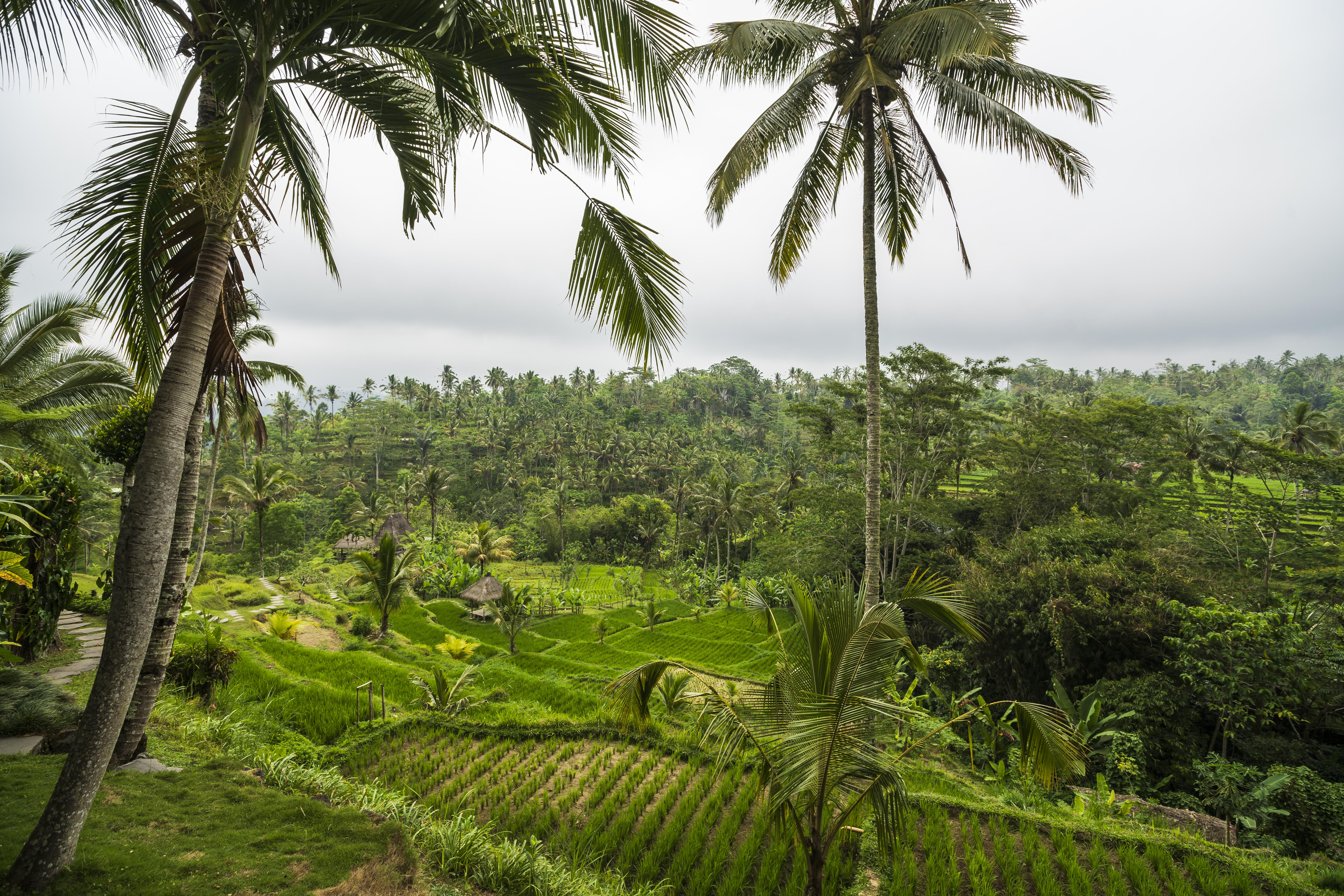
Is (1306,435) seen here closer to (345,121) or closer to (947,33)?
(947,33)

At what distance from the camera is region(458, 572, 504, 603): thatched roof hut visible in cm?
2447

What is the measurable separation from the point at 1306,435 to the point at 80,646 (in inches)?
1755

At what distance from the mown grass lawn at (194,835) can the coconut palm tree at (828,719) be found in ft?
6.92

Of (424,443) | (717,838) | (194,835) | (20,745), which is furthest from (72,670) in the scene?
(424,443)

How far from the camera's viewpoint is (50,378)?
9766mm

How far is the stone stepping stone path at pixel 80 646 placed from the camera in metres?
6.89

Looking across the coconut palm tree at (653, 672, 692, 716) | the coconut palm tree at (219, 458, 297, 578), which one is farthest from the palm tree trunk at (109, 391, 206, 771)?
the coconut palm tree at (219, 458, 297, 578)

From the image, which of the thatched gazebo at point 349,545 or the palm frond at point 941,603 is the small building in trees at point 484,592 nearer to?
the thatched gazebo at point 349,545

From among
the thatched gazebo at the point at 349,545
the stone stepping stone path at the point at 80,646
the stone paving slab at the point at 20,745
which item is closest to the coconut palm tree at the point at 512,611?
the stone stepping stone path at the point at 80,646

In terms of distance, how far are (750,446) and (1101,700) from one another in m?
50.9

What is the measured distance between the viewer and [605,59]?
7.34ft

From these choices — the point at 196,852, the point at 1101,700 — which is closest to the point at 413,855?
the point at 196,852

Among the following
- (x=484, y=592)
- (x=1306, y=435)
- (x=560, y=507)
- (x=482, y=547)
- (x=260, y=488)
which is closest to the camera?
(x=260, y=488)

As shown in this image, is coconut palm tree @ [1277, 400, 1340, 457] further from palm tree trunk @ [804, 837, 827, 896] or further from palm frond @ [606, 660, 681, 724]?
palm frond @ [606, 660, 681, 724]
